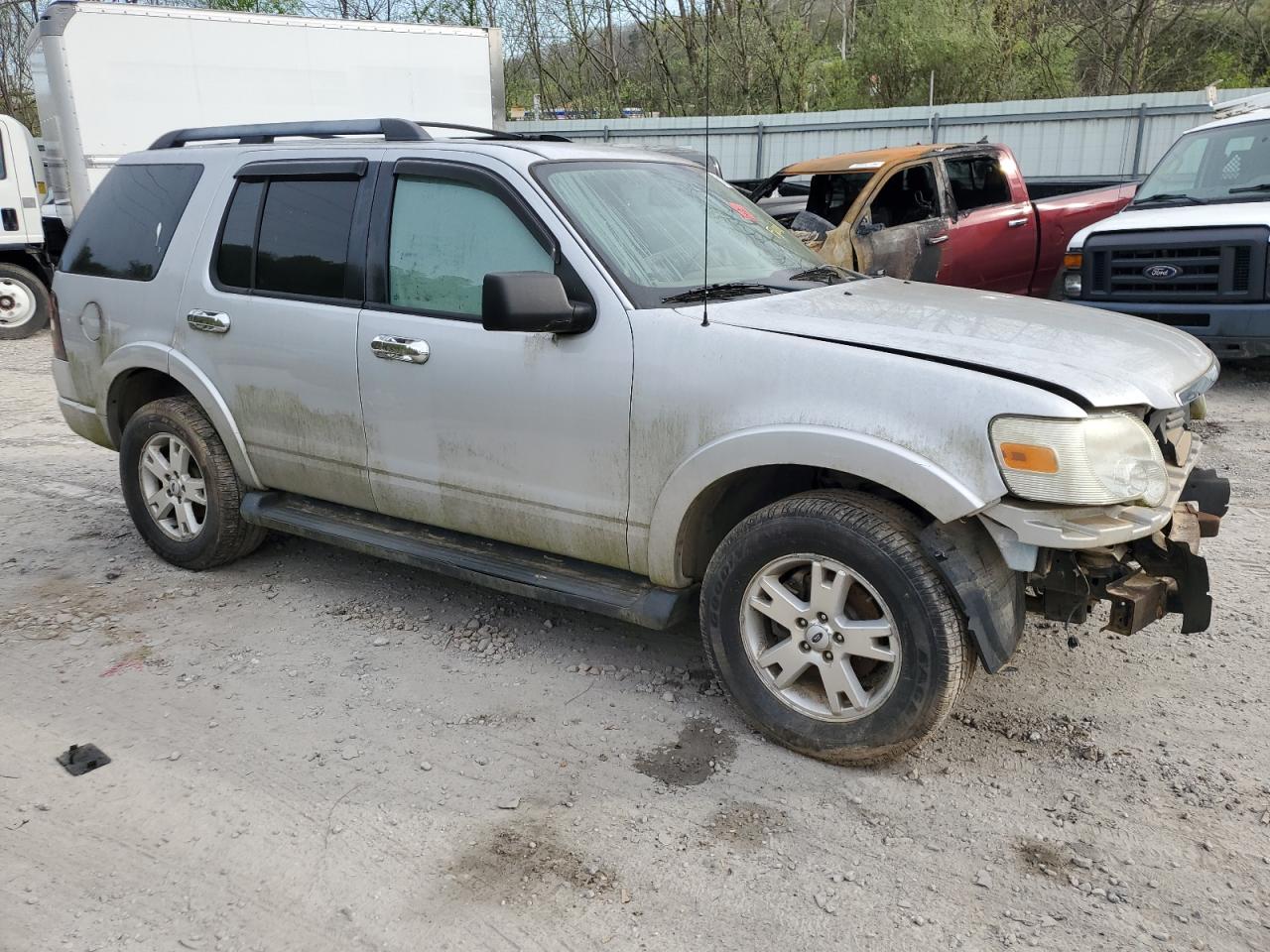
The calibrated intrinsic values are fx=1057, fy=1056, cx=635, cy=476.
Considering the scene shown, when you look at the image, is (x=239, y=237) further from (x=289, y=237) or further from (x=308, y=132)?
(x=308, y=132)

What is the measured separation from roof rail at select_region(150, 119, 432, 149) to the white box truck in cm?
590

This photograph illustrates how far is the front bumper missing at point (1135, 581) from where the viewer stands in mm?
3029

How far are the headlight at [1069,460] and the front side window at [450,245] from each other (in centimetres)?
170

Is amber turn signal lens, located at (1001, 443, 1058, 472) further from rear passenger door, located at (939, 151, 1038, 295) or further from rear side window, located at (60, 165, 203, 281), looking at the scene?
rear passenger door, located at (939, 151, 1038, 295)

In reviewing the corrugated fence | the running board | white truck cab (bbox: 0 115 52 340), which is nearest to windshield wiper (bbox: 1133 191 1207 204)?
the running board

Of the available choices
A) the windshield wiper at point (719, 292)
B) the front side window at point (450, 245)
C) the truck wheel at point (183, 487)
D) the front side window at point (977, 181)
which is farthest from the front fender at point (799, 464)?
the front side window at point (977, 181)

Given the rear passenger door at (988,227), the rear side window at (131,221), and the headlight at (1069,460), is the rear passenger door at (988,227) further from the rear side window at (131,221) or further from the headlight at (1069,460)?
the headlight at (1069,460)

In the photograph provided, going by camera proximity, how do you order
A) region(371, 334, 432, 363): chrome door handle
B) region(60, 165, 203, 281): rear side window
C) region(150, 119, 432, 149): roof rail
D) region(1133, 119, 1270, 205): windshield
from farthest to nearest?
1. region(1133, 119, 1270, 205): windshield
2. region(60, 165, 203, 281): rear side window
3. region(150, 119, 432, 149): roof rail
4. region(371, 334, 432, 363): chrome door handle

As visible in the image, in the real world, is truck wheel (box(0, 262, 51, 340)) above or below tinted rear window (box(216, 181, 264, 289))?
below

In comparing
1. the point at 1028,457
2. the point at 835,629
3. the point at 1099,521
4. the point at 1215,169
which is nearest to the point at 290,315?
the point at 835,629

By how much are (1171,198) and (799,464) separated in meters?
6.84

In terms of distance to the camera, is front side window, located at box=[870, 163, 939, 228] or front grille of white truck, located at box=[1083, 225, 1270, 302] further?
front side window, located at box=[870, 163, 939, 228]

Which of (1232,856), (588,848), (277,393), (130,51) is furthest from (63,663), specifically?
(130,51)

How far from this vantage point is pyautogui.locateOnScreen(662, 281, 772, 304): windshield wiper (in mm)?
3598
